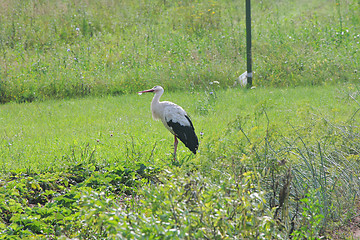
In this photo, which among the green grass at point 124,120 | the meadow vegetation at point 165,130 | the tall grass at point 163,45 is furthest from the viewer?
the tall grass at point 163,45

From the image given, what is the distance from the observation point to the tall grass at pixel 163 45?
1149 cm

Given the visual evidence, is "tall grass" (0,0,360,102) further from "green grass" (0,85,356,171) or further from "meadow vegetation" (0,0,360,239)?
"green grass" (0,85,356,171)

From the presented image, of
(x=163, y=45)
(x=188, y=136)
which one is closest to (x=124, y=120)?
(x=188, y=136)

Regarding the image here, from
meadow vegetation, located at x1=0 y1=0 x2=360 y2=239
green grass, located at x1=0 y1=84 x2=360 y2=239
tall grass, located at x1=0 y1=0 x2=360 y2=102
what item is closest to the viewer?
green grass, located at x1=0 y1=84 x2=360 y2=239

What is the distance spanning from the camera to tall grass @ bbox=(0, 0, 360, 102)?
37.7ft

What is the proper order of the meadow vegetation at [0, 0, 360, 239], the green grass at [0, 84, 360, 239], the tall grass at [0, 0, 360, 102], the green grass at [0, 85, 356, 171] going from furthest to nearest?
the tall grass at [0, 0, 360, 102] < the green grass at [0, 85, 356, 171] < the meadow vegetation at [0, 0, 360, 239] < the green grass at [0, 84, 360, 239]

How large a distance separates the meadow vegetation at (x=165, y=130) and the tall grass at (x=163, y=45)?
0.05 m

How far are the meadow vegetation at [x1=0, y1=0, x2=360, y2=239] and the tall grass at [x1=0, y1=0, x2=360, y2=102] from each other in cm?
5

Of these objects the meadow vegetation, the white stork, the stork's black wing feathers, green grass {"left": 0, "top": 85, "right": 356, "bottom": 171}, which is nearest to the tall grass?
the meadow vegetation

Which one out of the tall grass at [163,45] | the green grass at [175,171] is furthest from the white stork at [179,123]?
the tall grass at [163,45]

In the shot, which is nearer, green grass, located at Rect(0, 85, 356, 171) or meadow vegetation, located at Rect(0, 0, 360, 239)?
meadow vegetation, located at Rect(0, 0, 360, 239)

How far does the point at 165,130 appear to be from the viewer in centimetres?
813

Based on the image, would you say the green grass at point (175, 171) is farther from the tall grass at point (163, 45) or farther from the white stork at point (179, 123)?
the tall grass at point (163, 45)

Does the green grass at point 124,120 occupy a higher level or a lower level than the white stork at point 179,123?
lower
